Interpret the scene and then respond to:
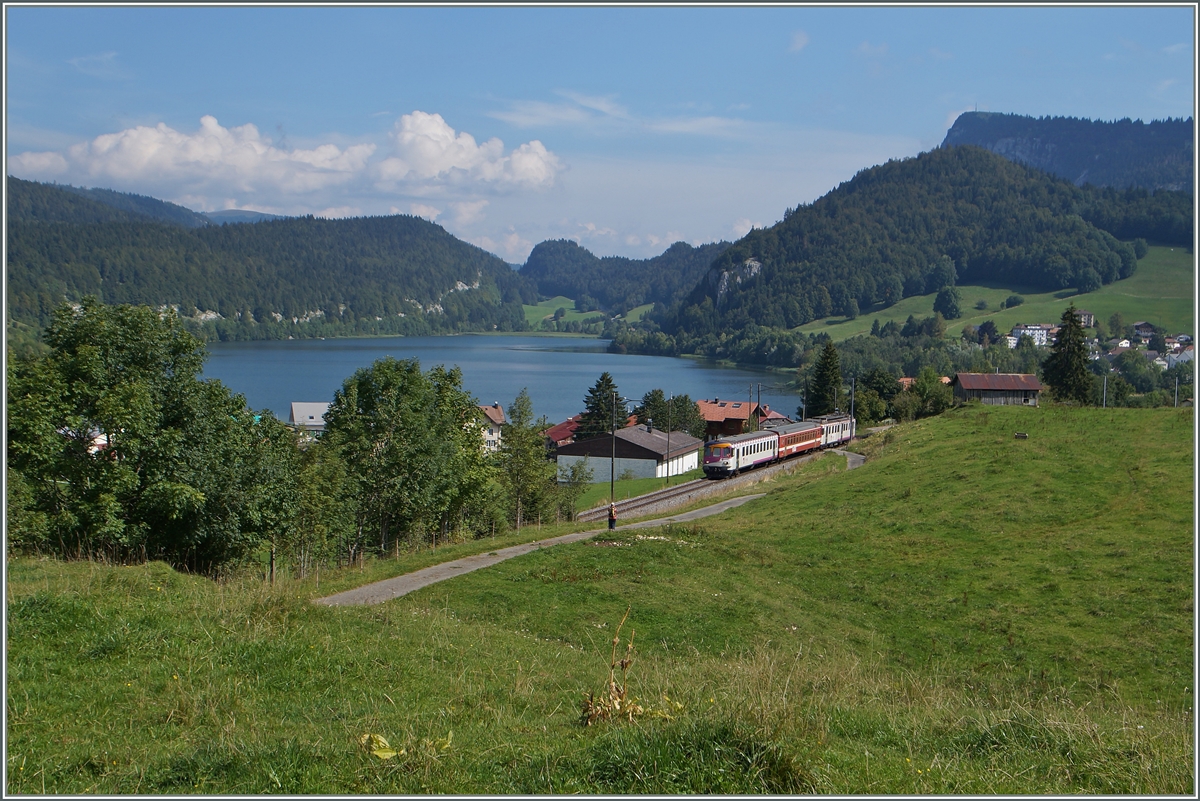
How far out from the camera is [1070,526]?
22.7 metres

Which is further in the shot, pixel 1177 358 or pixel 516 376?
pixel 516 376

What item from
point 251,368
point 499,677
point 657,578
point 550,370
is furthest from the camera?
point 550,370

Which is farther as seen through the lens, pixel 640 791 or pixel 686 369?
pixel 686 369

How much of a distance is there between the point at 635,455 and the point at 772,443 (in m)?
11.9

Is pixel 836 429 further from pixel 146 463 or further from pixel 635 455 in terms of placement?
pixel 146 463

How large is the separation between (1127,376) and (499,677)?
8357cm

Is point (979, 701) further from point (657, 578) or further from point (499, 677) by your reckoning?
point (657, 578)

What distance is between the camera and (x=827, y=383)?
70.5 meters

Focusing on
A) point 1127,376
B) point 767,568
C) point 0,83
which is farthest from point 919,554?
point 1127,376

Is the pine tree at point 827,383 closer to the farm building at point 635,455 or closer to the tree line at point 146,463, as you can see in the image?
the farm building at point 635,455

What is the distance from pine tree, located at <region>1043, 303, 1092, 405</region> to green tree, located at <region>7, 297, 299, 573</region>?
187 ft

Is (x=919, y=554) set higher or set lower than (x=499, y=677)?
lower

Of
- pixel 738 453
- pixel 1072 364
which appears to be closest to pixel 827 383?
pixel 1072 364

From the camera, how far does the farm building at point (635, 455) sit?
5620 cm
